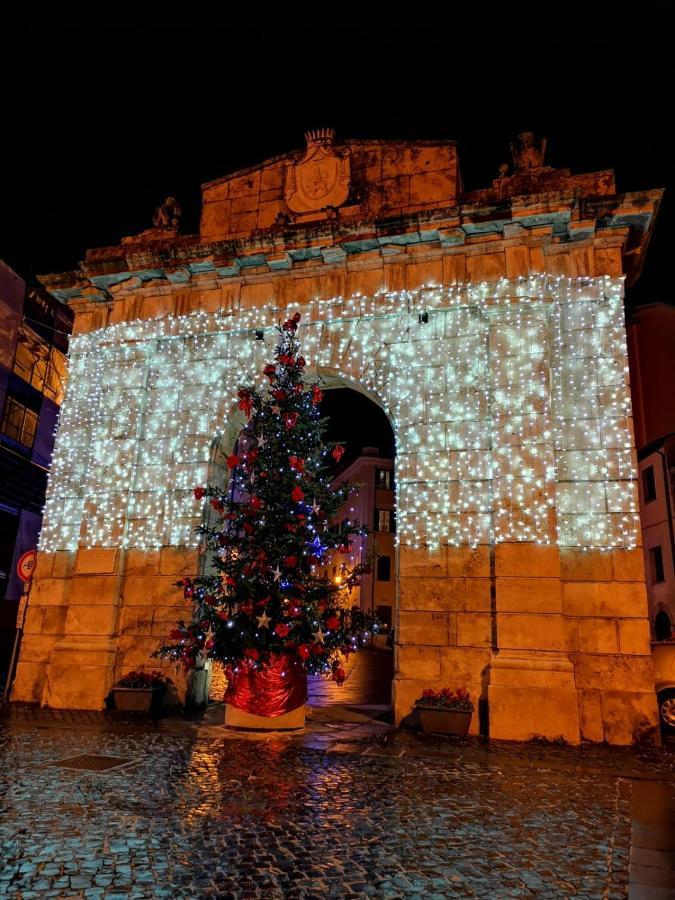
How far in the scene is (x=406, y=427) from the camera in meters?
11.4

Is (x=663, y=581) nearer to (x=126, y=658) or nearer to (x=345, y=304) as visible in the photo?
(x=345, y=304)

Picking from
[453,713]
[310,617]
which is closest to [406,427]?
[310,617]

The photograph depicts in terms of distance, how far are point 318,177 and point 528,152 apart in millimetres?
3985

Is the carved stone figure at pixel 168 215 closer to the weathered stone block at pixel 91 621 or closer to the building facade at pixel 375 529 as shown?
the weathered stone block at pixel 91 621

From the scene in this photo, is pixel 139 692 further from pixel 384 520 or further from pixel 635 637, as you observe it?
pixel 384 520

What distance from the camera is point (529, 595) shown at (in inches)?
389

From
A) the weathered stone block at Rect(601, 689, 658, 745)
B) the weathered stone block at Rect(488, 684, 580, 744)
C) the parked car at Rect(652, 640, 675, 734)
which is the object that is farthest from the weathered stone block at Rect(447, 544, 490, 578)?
the parked car at Rect(652, 640, 675, 734)

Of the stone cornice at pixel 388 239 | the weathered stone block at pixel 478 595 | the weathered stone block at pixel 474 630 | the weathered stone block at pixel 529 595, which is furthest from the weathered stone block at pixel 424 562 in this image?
the stone cornice at pixel 388 239

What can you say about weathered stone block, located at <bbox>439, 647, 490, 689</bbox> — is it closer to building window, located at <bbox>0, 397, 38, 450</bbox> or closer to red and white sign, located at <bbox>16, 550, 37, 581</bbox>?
red and white sign, located at <bbox>16, 550, 37, 581</bbox>

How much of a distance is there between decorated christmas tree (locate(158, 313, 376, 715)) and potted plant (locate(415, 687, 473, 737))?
4.44 ft

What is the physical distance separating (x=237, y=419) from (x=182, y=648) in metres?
4.52

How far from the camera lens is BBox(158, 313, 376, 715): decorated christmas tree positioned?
31.8 ft

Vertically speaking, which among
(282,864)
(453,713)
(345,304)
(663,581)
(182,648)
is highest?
(345,304)

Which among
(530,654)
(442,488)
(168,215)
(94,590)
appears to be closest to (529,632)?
(530,654)
